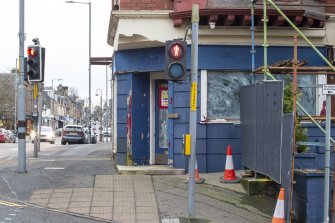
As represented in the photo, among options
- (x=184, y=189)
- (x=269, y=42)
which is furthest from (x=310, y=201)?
(x=269, y=42)

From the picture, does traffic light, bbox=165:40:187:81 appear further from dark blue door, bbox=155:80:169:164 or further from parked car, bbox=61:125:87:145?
parked car, bbox=61:125:87:145

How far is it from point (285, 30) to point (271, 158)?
16.8 ft

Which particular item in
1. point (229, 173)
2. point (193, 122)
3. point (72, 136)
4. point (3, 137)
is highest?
point (193, 122)

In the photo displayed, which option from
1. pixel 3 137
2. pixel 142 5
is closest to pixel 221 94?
pixel 142 5

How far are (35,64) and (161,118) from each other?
11.9 ft

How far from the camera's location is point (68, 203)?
955 cm

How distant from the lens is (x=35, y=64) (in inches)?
517

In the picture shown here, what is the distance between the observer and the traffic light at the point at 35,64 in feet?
42.9

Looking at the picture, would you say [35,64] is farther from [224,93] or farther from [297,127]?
[297,127]

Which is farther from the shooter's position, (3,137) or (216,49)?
(3,137)

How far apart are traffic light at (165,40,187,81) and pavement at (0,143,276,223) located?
238 cm

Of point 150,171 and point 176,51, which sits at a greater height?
point 176,51

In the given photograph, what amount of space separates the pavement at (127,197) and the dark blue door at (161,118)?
4.08 feet

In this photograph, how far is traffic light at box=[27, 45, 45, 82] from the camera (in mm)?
13078
